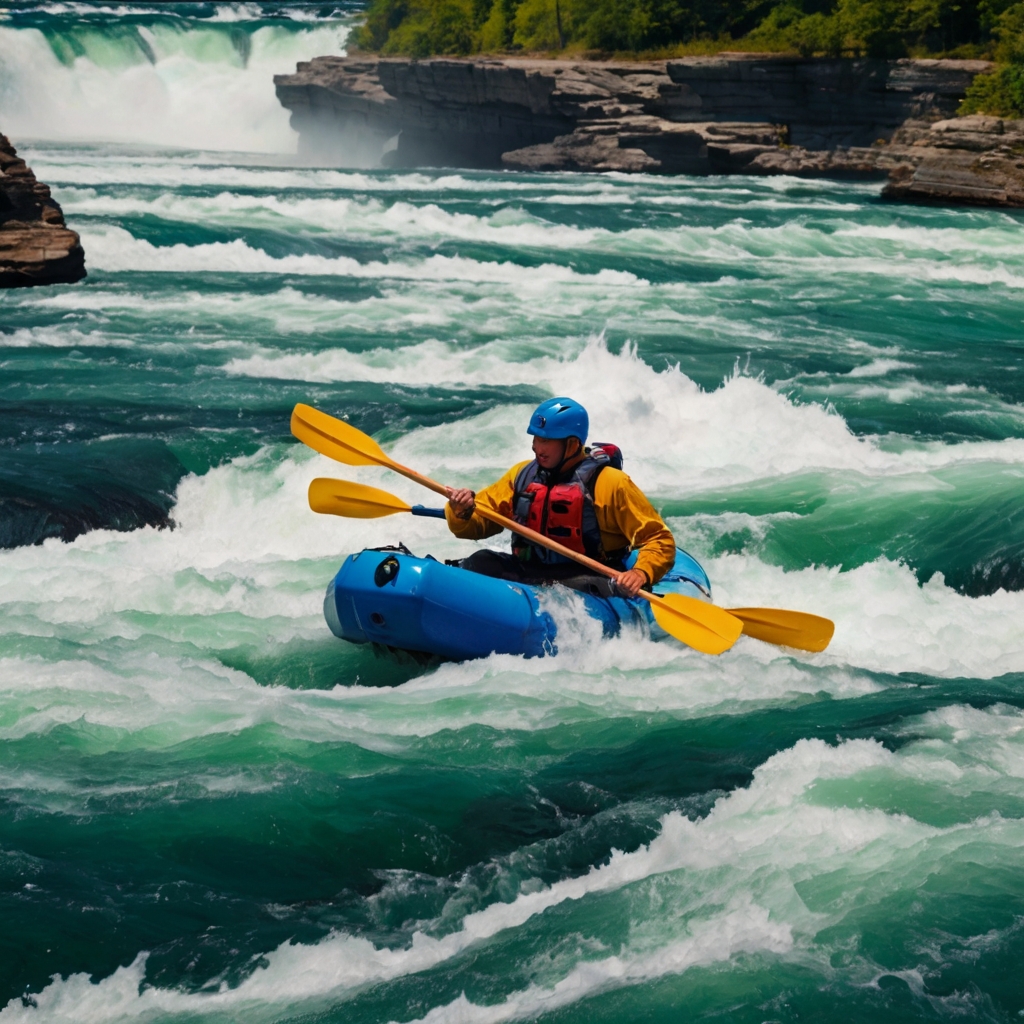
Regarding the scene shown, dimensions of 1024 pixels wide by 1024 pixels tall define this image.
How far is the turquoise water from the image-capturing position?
3.82 metres

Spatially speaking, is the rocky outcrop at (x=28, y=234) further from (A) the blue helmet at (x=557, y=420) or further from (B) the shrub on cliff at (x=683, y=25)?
(B) the shrub on cliff at (x=683, y=25)

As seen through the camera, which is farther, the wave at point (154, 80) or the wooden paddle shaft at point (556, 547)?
the wave at point (154, 80)

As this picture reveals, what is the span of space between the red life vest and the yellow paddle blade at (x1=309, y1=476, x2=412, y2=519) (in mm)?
885

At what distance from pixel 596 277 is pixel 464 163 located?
23.4m

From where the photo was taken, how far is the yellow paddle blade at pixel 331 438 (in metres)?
7.00

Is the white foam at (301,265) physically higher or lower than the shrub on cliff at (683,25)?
higher

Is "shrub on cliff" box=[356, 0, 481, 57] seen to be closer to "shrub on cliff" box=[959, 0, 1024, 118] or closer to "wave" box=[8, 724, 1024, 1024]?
"shrub on cliff" box=[959, 0, 1024, 118]

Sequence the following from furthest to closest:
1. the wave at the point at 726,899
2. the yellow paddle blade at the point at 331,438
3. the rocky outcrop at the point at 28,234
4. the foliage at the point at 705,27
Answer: the foliage at the point at 705,27 < the rocky outcrop at the point at 28,234 < the yellow paddle blade at the point at 331,438 < the wave at the point at 726,899

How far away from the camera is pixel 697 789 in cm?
475

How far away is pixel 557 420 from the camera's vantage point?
564 cm

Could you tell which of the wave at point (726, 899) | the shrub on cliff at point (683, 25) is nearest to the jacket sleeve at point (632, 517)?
the wave at point (726, 899)

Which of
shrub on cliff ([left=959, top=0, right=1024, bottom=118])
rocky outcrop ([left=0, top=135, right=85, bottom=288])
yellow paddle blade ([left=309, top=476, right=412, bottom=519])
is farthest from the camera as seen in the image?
shrub on cliff ([left=959, top=0, right=1024, bottom=118])

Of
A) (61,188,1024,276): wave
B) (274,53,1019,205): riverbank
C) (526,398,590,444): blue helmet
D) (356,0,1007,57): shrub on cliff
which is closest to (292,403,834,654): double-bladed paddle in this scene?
(526,398,590,444): blue helmet

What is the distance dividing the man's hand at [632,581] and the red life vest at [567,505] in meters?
0.29
